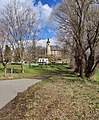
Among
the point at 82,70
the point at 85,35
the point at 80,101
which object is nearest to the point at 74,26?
the point at 85,35

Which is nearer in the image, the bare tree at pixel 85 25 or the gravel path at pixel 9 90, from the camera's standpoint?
the gravel path at pixel 9 90

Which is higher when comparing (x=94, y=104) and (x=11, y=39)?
(x=11, y=39)

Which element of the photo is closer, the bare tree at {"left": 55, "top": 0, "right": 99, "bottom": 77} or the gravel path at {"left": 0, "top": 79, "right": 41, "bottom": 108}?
the gravel path at {"left": 0, "top": 79, "right": 41, "bottom": 108}

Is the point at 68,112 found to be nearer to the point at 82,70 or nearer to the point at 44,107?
the point at 44,107

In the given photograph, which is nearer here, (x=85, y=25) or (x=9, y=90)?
(x=9, y=90)

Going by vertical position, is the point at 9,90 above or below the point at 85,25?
below

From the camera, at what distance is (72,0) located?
22375 mm

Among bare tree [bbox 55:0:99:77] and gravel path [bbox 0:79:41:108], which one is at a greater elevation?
bare tree [bbox 55:0:99:77]

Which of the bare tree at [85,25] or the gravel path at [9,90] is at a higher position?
the bare tree at [85,25]

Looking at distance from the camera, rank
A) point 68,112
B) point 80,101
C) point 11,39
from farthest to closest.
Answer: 1. point 11,39
2. point 80,101
3. point 68,112

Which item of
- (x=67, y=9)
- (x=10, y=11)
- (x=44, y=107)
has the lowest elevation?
(x=44, y=107)

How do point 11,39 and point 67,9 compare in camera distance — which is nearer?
point 67,9

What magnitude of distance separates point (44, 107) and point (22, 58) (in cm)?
3228

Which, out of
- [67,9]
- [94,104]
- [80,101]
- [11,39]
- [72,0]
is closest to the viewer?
[94,104]
